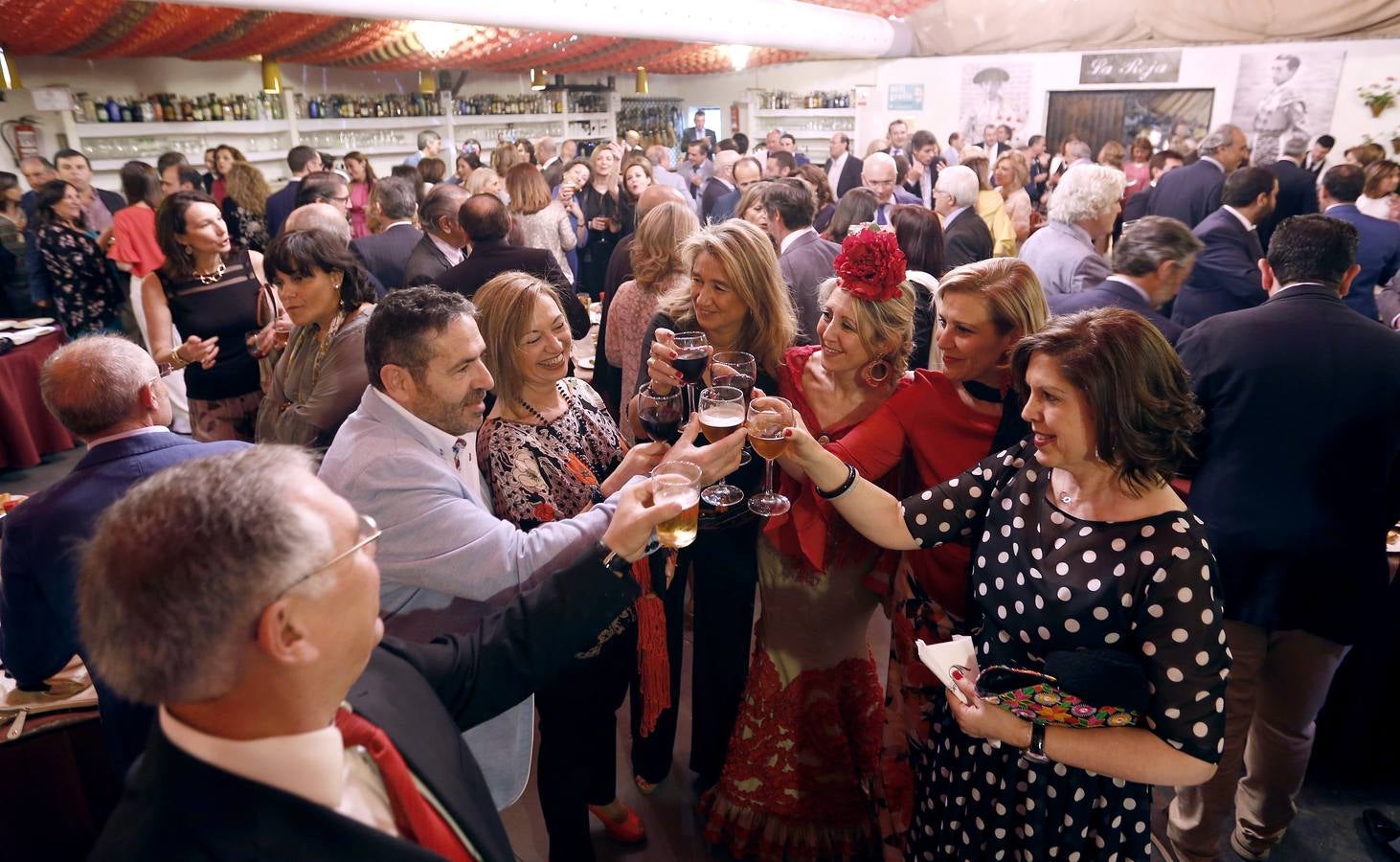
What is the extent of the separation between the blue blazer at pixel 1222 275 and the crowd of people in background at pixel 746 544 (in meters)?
1.26

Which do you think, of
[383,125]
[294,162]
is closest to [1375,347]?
[294,162]

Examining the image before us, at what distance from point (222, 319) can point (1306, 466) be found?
12.8 feet

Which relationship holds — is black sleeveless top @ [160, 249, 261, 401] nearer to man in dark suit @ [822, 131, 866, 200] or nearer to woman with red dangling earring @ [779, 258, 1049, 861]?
woman with red dangling earring @ [779, 258, 1049, 861]

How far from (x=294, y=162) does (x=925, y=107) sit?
10353 mm

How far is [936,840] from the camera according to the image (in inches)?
73.2

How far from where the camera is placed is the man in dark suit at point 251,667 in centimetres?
86

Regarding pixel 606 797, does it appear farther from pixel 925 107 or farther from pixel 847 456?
pixel 925 107

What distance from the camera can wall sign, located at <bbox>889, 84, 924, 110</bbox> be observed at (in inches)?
538

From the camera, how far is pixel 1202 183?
6.07m

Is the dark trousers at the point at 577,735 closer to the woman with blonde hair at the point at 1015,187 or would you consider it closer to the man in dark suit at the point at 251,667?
the man in dark suit at the point at 251,667

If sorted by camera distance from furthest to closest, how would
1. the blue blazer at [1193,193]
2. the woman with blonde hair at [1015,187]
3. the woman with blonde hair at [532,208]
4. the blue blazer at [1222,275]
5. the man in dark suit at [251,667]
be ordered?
the woman with blonde hair at [1015,187], the blue blazer at [1193,193], the woman with blonde hair at [532,208], the blue blazer at [1222,275], the man in dark suit at [251,667]

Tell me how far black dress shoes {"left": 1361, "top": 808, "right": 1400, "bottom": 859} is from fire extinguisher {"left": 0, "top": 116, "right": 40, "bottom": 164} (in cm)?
967

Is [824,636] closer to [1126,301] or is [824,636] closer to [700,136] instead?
A: [1126,301]

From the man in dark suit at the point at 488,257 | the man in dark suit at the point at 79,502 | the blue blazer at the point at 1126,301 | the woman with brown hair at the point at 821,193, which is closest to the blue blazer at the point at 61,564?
the man in dark suit at the point at 79,502
